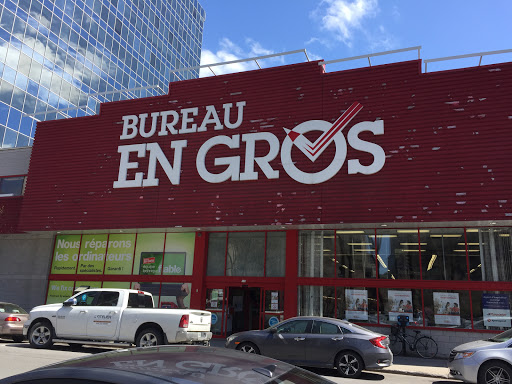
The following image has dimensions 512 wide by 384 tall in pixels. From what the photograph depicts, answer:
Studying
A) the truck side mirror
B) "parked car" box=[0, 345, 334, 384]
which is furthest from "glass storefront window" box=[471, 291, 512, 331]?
"parked car" box=[0, 345, 334, 384]

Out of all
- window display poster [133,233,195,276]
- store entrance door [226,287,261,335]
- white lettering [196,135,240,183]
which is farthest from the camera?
window display poster [133,233,195,276]

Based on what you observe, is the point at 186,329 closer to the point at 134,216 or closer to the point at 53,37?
the point at 134,216

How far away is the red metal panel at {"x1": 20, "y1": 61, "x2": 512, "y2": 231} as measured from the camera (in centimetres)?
1584

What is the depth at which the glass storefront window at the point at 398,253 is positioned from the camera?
16547mm

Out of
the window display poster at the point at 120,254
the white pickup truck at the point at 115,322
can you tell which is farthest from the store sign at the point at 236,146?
the white pickup truck at the point at 115,322

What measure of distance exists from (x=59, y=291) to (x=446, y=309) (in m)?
17.0

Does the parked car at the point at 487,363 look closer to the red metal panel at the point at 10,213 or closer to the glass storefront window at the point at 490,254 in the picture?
the glass storefront window at the point at 490,254


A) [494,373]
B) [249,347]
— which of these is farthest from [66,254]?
[494,373]

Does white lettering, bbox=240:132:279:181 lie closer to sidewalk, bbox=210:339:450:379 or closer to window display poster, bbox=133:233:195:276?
window display poster, bbox=133:233:195:276

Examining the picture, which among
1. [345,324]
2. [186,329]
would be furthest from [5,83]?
[345,324]

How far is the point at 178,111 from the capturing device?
20.5m

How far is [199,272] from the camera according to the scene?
18812 mm

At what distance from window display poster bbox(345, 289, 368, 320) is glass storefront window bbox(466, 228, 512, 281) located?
3849 millimetres

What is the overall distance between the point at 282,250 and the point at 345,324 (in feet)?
22.2
